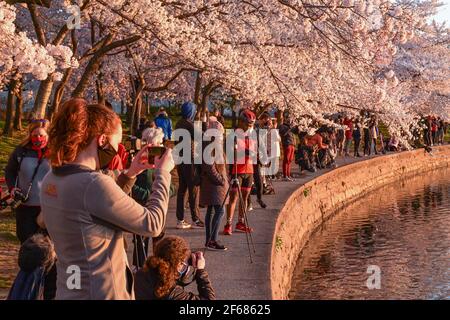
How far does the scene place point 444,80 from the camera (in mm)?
41594

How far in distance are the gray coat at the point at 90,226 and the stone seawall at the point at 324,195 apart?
4.46 m

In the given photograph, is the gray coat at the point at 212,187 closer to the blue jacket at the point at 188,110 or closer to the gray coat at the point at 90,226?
the blue jacket at the point at 188,110

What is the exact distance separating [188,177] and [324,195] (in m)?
10.1

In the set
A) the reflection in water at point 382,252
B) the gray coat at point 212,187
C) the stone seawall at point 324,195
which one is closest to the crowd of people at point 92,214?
the gray coat at point 212,187

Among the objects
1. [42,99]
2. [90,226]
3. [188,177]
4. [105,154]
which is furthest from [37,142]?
[42,99]

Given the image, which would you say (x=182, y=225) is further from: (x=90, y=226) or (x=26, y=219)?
(x=90, y=226)

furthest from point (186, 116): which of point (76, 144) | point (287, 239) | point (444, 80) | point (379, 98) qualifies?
point (444, 80)

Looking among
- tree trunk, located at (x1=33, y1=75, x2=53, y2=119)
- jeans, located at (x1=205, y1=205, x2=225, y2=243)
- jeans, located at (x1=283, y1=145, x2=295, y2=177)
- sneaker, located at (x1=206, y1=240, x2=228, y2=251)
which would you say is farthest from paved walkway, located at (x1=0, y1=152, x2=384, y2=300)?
jeans, located at (x1=283, y1=145, x2=295, y2=177)

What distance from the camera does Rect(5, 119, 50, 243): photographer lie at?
7195 millimetres

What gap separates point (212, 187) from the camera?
10.0m

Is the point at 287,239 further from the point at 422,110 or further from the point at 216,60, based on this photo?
the point at 422,110

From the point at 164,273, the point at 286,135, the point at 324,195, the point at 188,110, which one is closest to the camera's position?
the point at 164,273

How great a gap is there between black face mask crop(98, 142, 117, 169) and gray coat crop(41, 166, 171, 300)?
0.13 meters

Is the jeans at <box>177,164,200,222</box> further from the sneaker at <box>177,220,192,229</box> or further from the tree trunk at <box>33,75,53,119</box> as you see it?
the tree trunk at <box>33,75,53,119</box>
